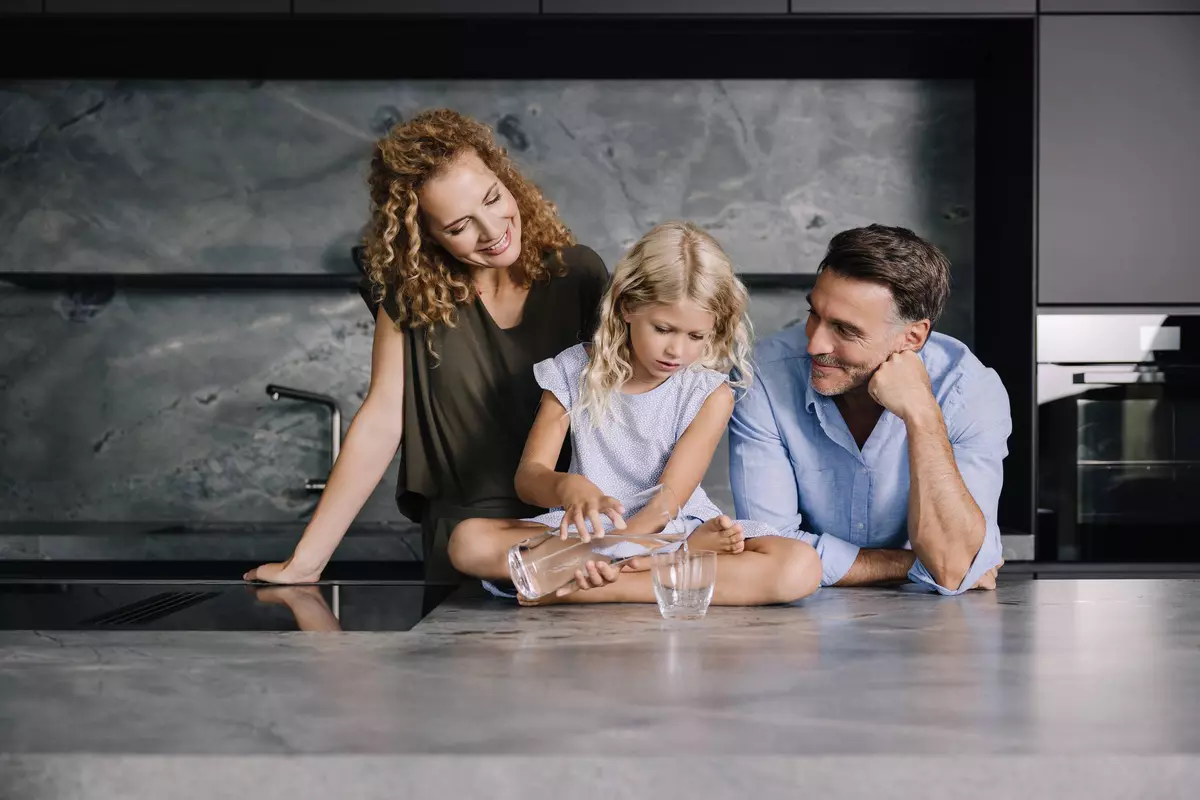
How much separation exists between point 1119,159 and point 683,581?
1905 millimetres

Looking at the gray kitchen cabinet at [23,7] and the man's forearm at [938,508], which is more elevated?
the gray kitchen cabinet at [23,7]

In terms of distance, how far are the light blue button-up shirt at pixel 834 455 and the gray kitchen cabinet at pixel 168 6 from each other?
5.14 ft

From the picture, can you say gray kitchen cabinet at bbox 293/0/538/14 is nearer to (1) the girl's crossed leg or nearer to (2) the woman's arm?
(2) the woman's arm

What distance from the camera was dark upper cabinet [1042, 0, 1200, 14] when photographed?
2459 millimetres

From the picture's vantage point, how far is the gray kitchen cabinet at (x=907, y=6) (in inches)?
96.4

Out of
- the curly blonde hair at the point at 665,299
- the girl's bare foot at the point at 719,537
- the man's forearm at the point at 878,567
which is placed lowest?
the man's forearm at the point at 878,567

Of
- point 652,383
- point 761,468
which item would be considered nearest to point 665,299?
point 652,383

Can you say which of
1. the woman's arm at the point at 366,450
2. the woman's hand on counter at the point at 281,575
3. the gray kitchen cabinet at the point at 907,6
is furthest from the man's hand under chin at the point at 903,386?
the gray kitchen cabinet at the point at 907,6

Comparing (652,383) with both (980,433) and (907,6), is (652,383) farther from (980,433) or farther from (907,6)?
(907,6)

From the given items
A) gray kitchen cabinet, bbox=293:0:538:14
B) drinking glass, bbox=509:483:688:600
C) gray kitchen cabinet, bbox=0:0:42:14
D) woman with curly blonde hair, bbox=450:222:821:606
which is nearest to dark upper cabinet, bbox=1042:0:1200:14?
gray kitchen cabinet, bbox=293:0:538:14

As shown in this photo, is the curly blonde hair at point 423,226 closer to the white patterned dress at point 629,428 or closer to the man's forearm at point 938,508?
the white patterned dress at point 629,428

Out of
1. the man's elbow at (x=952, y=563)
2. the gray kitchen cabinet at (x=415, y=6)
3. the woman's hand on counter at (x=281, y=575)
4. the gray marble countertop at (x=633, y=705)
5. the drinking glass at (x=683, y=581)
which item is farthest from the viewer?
the gray kitchen cabinet at (x=415, y=6)

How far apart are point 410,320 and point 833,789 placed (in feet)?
3.74

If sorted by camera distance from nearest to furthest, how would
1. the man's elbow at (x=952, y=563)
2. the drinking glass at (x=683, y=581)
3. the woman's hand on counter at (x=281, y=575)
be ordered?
the drinking glass at (x=683, y=581), the man's elbow at (x=952, y=563), the woman's hand on counter at (x=281, y=575)
